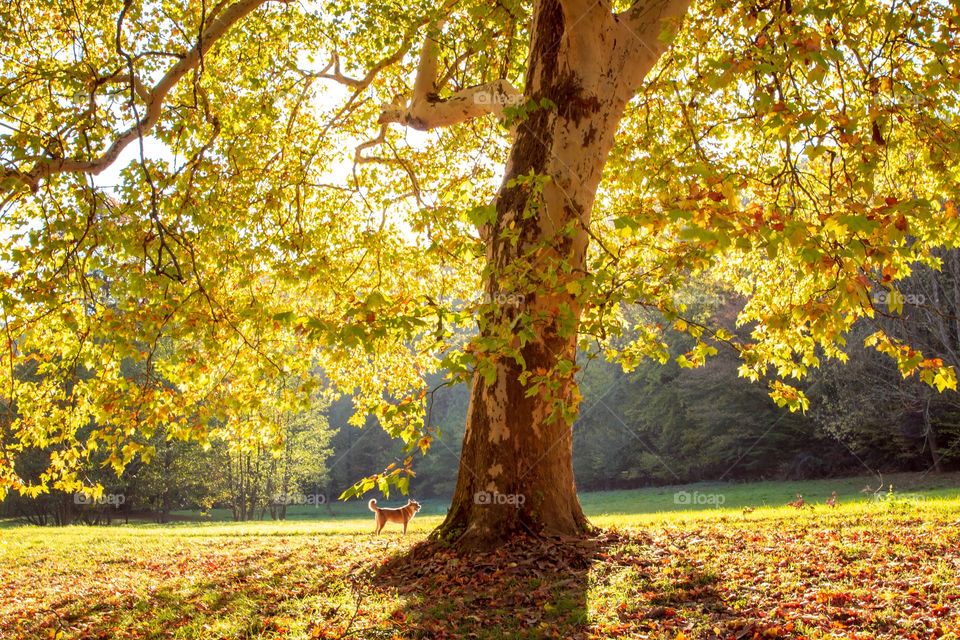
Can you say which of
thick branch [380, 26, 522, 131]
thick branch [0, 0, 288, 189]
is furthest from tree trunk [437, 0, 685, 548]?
thick branch [0, 0, 288, 189]

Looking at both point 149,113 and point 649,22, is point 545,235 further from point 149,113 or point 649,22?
point 149,113

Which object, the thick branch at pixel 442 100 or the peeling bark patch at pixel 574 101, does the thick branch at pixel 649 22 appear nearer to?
the peeling bark patch at pixel 574 101

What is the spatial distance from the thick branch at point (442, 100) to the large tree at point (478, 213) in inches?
1.5

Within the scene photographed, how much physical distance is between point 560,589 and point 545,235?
3300mm

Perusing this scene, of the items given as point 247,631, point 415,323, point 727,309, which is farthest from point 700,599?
point 727,309

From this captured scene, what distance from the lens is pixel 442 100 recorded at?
31.5 feet

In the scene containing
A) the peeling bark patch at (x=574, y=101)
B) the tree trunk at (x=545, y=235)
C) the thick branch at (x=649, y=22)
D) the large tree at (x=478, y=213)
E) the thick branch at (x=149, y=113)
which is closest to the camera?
the large tree at (x=478, y=213)

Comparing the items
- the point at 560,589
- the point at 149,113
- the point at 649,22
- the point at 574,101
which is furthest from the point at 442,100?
the point at 560,589

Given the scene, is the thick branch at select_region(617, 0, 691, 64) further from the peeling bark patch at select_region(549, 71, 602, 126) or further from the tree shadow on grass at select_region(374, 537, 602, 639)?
the tree shadow on grass at select_region(374, 537, 602, 639)

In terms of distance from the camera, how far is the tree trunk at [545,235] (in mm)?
7004

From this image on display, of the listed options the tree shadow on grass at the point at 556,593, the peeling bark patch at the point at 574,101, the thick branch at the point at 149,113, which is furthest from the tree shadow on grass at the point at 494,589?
the thick branch at the point at 149,113

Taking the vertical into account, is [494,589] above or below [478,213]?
below

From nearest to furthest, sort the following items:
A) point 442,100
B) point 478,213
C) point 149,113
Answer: point 478,213, point 149,113, point 442,100

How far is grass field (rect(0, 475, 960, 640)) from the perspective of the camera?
494 cm
